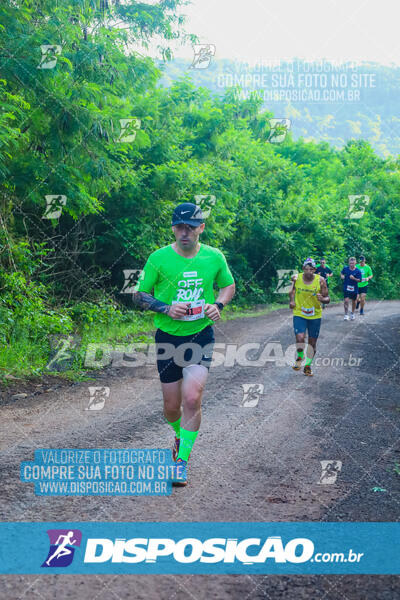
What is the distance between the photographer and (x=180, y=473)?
485 centimetres

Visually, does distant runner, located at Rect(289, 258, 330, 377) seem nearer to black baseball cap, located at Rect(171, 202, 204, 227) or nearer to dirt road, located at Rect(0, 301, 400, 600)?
dirt road, located at Rect(0, 301, 400, 600)

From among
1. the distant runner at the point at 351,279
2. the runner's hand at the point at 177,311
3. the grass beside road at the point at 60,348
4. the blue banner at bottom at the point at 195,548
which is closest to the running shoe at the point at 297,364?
the grass beside road at the point at 60,348

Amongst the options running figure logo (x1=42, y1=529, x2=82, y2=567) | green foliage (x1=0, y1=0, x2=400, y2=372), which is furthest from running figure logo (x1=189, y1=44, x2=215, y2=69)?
running figure logo (x1=42, y1=529, x2=82, y2=567)

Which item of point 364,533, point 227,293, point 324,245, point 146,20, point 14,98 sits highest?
point 146,20

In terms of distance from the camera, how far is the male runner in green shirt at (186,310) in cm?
486

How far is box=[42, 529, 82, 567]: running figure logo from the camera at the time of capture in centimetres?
347

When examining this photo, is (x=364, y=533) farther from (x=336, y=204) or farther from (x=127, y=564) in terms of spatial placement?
(x=336, y=204)

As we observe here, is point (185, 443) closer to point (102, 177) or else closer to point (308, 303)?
point (308, 303)

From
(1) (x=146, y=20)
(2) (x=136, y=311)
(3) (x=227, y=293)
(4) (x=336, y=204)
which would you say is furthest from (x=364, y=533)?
(4) (x=336, y=204)

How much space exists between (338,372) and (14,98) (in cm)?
738

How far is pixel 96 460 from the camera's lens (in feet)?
17.5

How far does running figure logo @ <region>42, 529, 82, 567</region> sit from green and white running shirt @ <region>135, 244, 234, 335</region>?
1.83 metres

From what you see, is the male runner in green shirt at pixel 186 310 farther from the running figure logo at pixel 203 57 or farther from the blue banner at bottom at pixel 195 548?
the running figure logo at pixel 203 57

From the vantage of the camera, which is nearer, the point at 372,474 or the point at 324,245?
the point at 372,474
